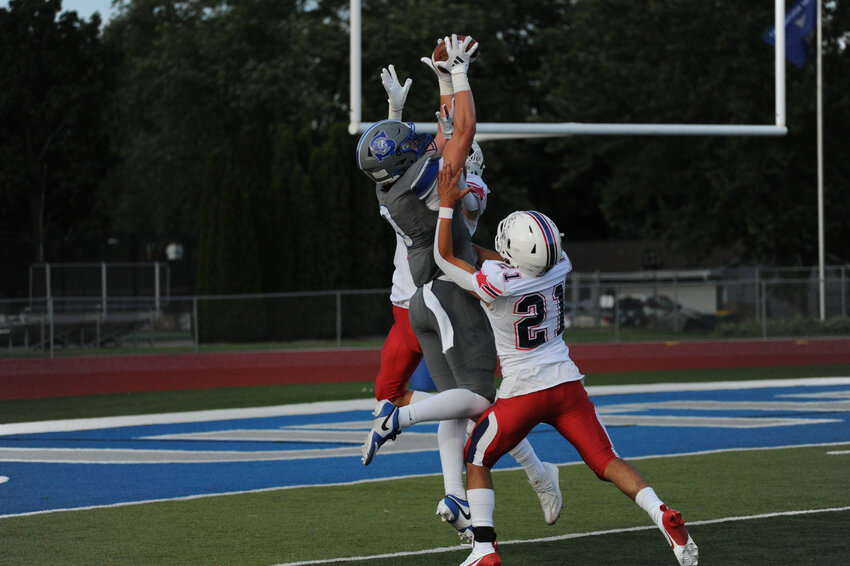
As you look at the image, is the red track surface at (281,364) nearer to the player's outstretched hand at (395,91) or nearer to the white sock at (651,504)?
the player's outstretched hand at (395,91)

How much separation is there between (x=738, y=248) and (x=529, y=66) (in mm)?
9810

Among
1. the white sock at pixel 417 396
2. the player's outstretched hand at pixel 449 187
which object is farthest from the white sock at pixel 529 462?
the player's outstretched hand at pixel 449 187

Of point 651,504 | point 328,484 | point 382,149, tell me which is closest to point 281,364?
point 328,484

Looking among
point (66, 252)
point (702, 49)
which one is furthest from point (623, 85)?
point (66, 252)

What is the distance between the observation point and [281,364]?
21547mm

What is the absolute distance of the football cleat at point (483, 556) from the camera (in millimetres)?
5465

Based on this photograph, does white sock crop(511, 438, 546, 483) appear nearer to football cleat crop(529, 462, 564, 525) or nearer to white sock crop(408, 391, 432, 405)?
football cleat crop(529, 462, 564, 525)

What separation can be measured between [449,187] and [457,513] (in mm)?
1619

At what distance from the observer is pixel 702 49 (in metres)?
32.0

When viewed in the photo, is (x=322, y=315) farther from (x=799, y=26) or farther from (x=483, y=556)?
(x=483, y=556)

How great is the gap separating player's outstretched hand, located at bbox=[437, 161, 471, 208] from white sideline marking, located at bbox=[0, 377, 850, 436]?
7494mm

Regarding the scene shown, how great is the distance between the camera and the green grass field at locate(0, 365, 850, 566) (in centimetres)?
608

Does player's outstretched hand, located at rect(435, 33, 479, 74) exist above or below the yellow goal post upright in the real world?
below

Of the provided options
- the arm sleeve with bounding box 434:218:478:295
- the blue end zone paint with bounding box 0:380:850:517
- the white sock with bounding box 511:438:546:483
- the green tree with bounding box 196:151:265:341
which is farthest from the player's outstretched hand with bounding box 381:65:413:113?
the green tree with bounding box 196:151:265:341
